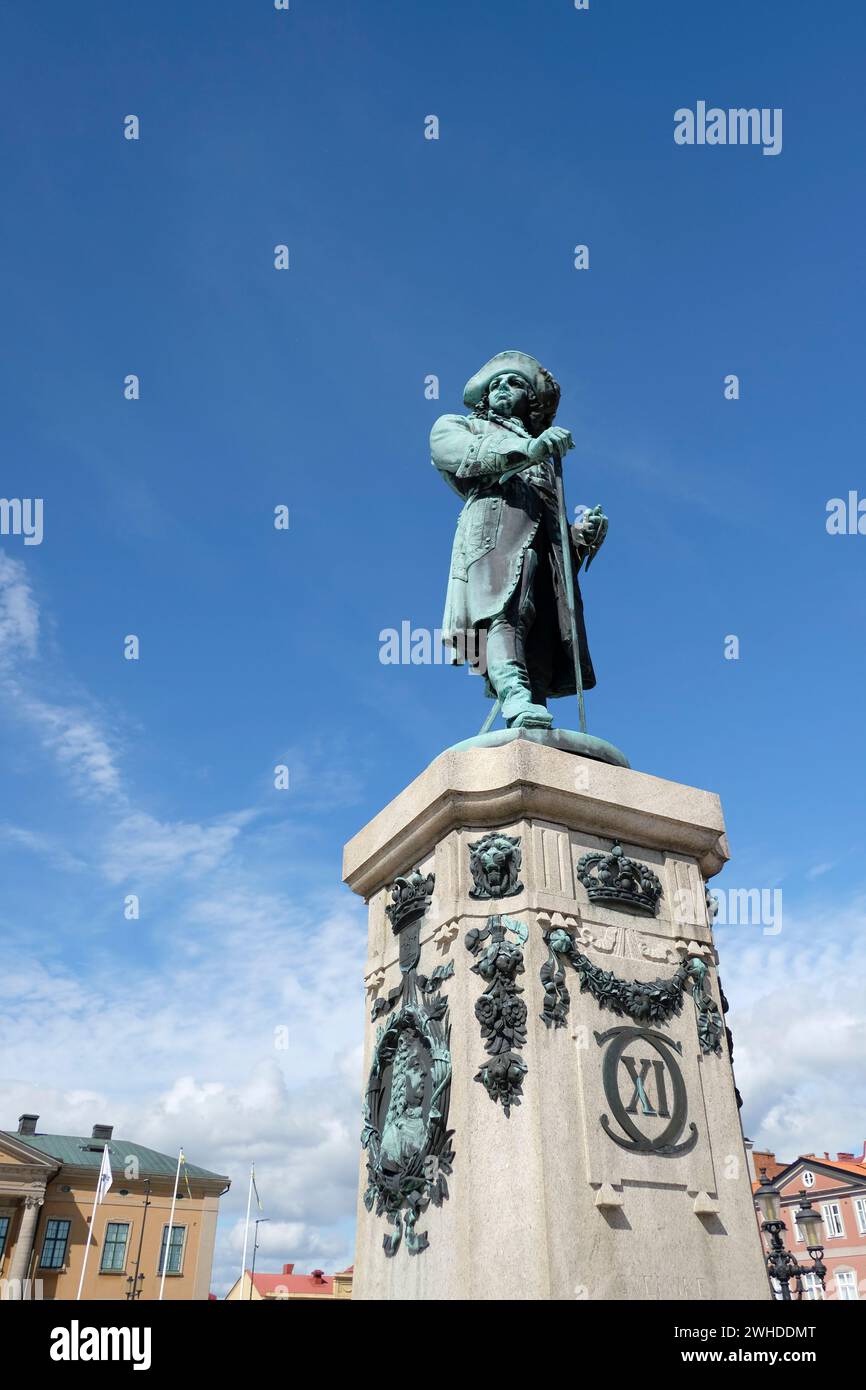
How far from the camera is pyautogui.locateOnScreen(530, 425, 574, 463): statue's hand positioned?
795 centimetres

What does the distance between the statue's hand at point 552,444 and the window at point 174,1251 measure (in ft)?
210

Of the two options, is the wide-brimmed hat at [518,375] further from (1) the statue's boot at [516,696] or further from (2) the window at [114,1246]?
(2) the window at [114,1246]

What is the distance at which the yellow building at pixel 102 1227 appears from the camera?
5691cm

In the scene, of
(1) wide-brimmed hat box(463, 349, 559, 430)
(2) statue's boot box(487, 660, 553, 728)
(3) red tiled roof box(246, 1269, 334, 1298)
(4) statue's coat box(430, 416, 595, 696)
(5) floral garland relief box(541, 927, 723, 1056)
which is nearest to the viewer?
(5) floral garland relief box(541, 927, 723, 1056)

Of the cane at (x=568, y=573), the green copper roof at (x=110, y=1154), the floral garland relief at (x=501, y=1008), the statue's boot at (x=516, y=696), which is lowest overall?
the floral garland relief at (x=501, y=1008)

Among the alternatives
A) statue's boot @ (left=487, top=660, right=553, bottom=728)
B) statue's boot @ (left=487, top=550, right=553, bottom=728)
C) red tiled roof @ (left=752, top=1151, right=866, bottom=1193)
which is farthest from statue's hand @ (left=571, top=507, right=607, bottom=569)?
red tiled roof @ (left=752, top=1151, right=866, bottom=1193)

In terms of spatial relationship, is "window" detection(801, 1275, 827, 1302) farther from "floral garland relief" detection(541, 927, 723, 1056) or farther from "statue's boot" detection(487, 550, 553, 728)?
"statue's boot" detection(487, 550, 553, 728)

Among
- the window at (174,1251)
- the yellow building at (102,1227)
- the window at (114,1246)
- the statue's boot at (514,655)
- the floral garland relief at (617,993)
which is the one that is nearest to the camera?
the floral garland relief at (617,993)

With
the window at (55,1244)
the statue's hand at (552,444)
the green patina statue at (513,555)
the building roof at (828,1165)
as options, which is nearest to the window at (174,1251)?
the window at (55,1244)

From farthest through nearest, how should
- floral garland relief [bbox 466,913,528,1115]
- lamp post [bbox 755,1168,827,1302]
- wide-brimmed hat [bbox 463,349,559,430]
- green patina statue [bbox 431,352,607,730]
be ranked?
lamp post [bbox 755,1168,827,1302] → wide-brimmed hat [bbox 463,349,559,430] → green patina statue [bbox 431,352,607,730] → floral garland relief [bbox 466,913,528,1115]

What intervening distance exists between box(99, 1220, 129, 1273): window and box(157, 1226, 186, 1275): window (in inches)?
86.4

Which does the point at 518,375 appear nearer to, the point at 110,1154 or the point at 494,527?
the point at 494,527

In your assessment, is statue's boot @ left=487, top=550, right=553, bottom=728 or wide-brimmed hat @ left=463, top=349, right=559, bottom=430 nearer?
statue's boot @ left=487, top=550, right=553, bottom=728
